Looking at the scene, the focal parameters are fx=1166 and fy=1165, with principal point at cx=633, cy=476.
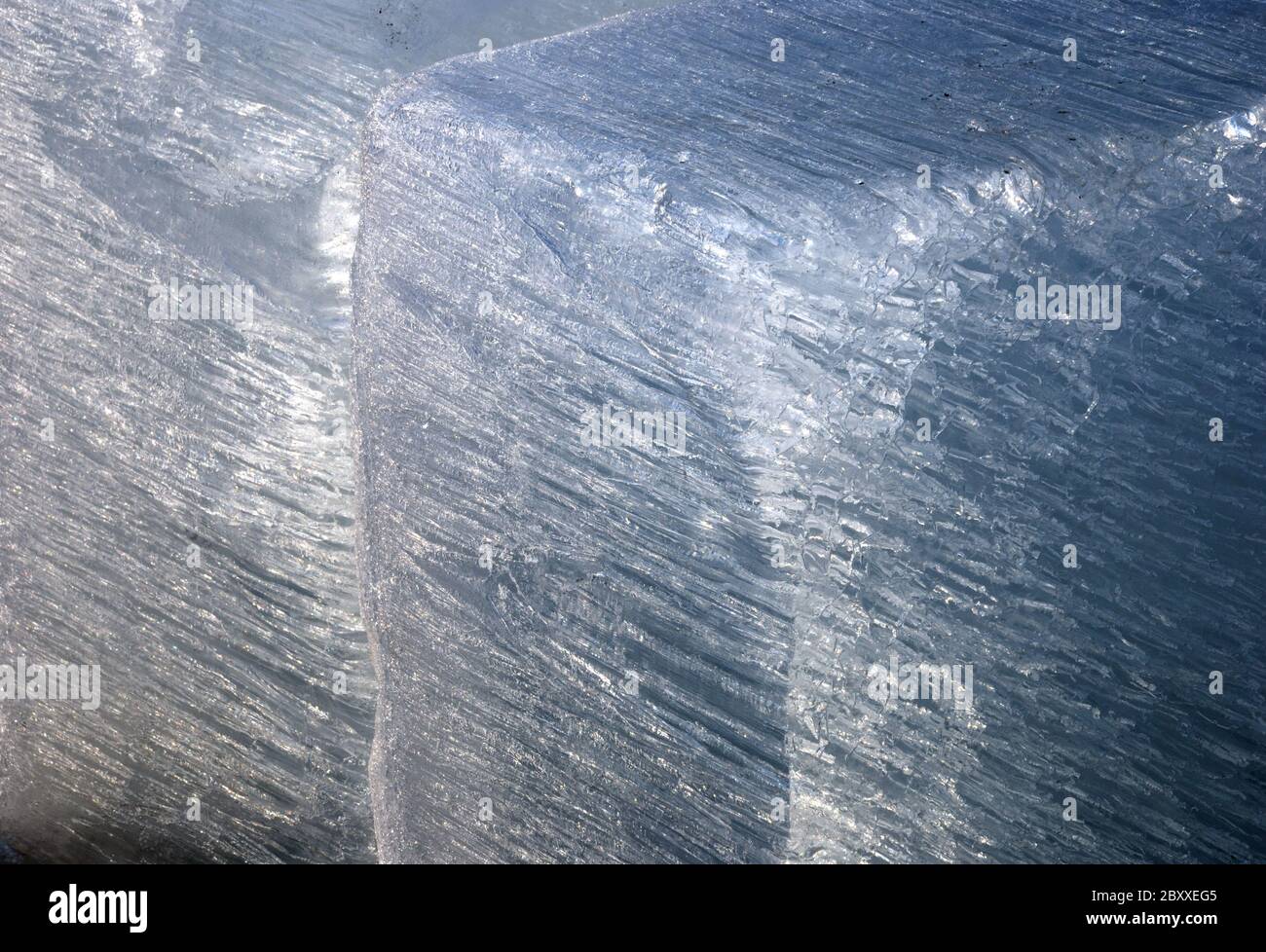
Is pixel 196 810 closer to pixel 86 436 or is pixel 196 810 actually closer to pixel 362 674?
pixel 362 674

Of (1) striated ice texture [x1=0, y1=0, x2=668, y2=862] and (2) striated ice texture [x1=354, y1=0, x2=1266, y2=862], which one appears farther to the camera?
(1) striated ice texture [x1=0, y1=0, x2=668, y2=862]

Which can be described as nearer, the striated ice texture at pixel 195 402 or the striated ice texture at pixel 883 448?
the striated ice texture at pixel 883 448

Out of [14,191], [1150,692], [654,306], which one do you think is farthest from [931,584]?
[14,191]

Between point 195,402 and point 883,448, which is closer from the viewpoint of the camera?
point 883,448
